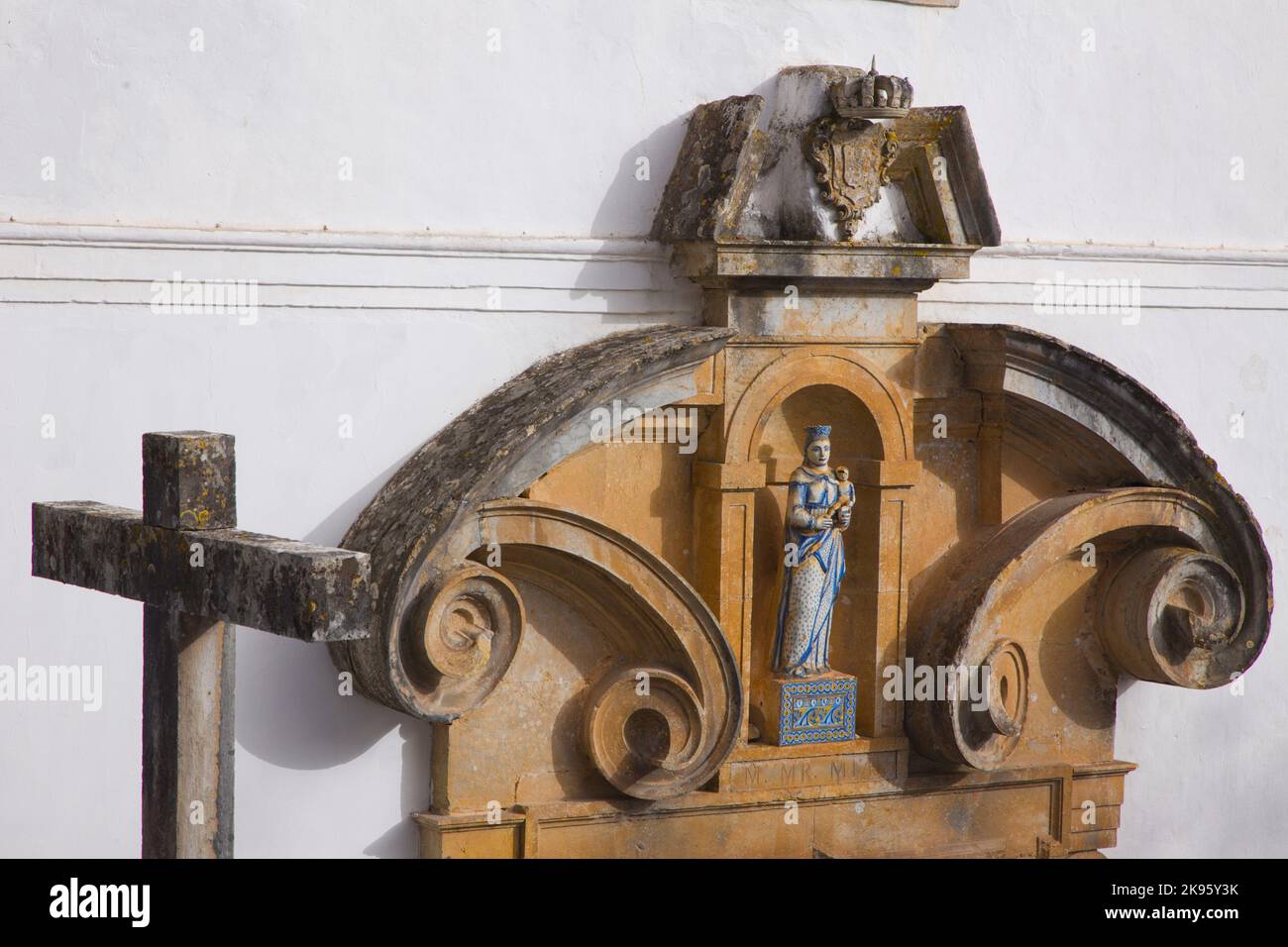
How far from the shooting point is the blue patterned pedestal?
22.7 feet

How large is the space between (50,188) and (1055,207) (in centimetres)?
350

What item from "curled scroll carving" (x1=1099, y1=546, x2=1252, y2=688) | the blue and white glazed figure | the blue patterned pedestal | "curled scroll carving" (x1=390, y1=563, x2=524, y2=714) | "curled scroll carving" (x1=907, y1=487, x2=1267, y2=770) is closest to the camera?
"curled scroll carving" (x1=390, y1=563, x2=524, y2=714)

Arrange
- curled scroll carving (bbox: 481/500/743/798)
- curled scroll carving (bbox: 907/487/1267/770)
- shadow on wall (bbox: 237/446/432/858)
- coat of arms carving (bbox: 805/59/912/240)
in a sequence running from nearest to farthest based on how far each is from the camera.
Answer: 1. shadow on wall (bbox: 237/446/432/858)
2. curled scroll carving (bbox: 481/500/743/798)
3. coat of arms carving (bbox: 805/59/912/240)
4. curled scroll carving (bbox: 907/487/1267/770)

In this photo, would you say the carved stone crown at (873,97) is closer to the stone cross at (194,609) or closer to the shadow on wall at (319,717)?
the shadow on wall at (319,717)

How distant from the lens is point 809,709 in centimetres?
698

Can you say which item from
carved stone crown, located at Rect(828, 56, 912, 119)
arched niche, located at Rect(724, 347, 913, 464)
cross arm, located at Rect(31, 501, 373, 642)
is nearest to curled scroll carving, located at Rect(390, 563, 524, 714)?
arched niche, located at Rect(724, 347, 913, 464)

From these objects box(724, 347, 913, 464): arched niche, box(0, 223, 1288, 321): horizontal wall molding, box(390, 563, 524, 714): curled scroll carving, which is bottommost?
box(390, 563, 524, 714): curled scroll carving

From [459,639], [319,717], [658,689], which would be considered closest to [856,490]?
[658,689]

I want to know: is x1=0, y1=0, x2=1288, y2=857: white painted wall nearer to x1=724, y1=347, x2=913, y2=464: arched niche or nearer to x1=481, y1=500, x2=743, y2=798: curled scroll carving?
x1=724, y1=347, x2=913, y2=464: arched niche

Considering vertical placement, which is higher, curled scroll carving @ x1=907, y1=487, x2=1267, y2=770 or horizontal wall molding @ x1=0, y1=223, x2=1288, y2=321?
horizontal wall molding @ x1=0, y1=223, x2=1288, y2=321

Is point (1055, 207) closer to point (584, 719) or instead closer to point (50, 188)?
point (584, 719)

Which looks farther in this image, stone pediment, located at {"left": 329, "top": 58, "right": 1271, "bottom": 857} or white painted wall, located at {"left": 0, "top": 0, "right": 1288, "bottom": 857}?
stone pediment, located at {"left": 329, "top": 58, "right": 1271, "bottom": 857}

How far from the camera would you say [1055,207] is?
7.49 metres

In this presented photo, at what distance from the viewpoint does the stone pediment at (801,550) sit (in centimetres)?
642
